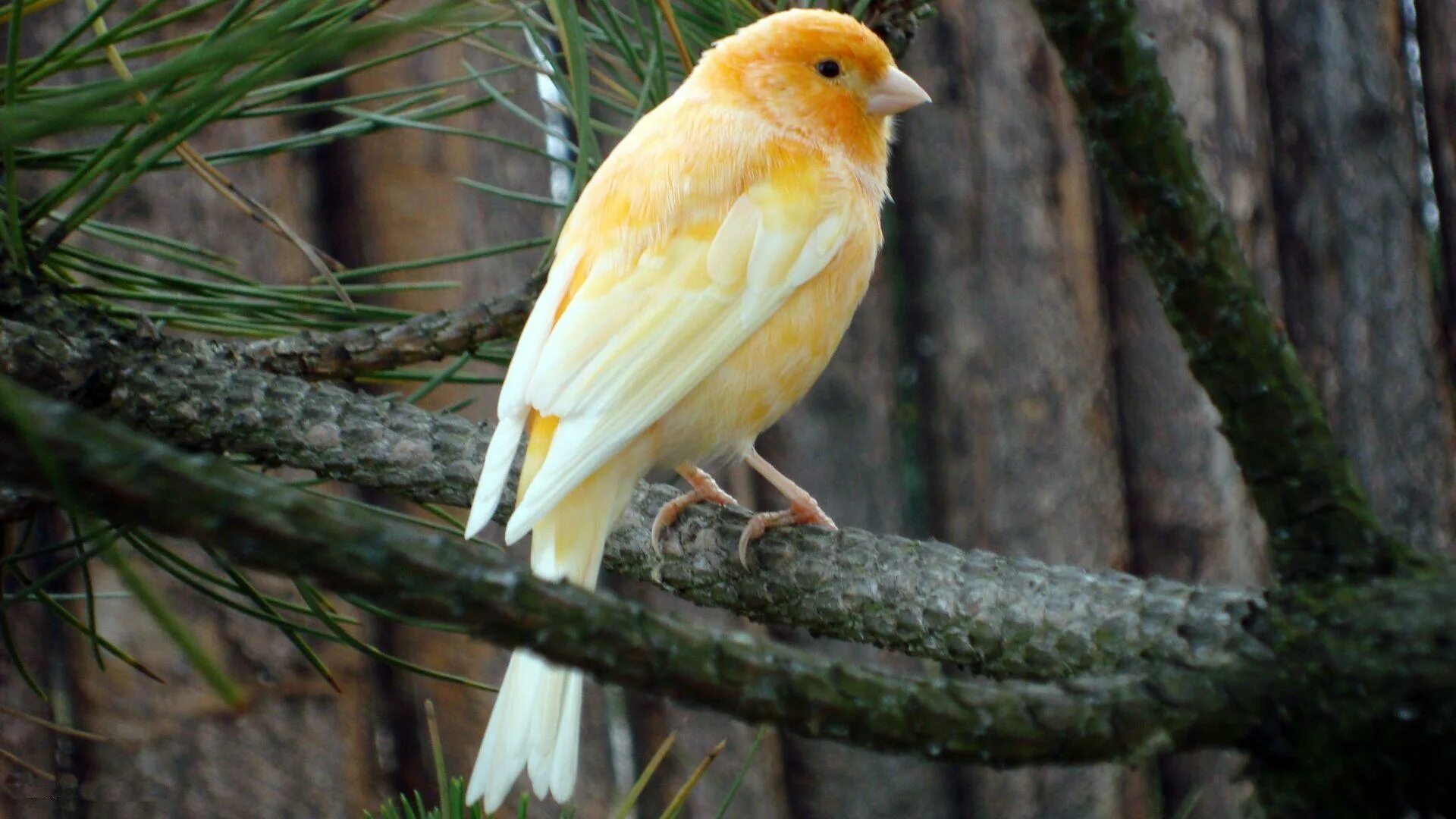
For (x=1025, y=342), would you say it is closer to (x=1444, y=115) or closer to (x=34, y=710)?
(x=1444, y=115)

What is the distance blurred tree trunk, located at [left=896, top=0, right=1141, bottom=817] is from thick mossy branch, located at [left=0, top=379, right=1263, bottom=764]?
5.87ft

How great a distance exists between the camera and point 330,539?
1.27 ft

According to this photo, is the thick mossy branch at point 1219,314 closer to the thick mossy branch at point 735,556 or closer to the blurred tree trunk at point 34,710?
the thick mossy branch at point 735,556

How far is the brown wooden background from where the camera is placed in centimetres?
213

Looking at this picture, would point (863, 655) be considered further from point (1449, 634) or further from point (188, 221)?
point (1449, 634)

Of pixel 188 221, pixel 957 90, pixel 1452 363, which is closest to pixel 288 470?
pixel 188 221

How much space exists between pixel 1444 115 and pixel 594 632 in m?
2.35

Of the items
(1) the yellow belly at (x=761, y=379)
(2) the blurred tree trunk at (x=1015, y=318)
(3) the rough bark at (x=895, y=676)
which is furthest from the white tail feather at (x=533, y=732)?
(2) the blurred tree trunk at (x=1015, y=318)

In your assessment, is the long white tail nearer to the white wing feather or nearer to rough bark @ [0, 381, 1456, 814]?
the white wing feather

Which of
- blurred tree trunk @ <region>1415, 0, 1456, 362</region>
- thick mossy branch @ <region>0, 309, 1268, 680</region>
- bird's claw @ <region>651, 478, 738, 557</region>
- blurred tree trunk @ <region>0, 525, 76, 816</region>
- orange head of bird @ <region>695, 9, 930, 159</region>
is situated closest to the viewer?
thick mossy branch @ <region>0, 309, 1268, 680</region>

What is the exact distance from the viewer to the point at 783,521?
1255 millimetres

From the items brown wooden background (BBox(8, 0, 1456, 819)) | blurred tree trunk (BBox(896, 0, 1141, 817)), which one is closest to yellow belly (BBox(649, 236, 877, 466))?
brown wooden background (BBox(8, 0, 1456, 819))

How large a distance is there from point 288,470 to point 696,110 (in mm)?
1186

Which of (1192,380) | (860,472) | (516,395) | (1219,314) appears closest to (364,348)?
(516,395)
